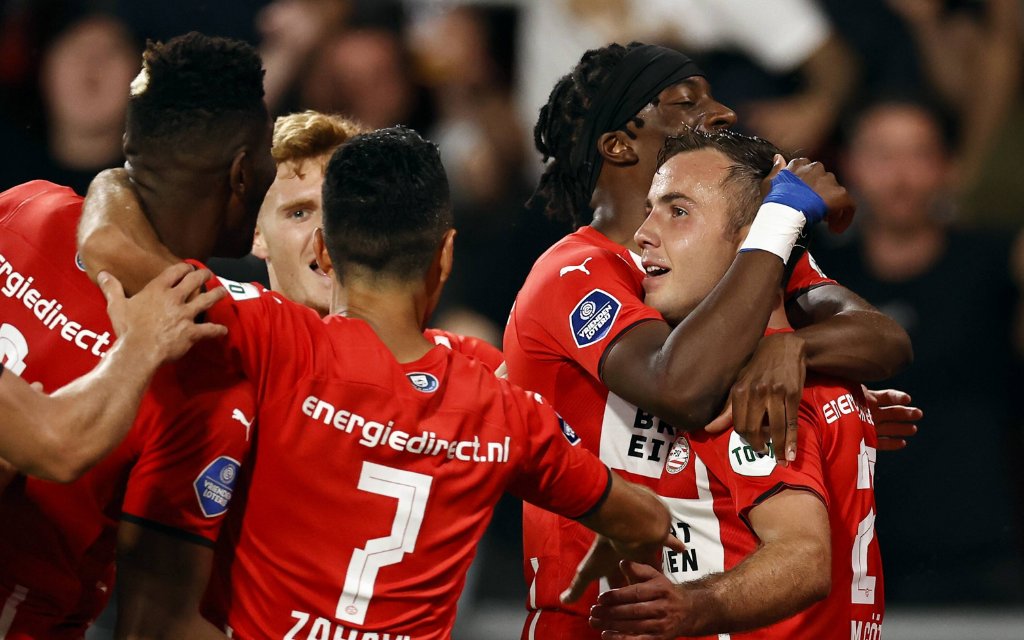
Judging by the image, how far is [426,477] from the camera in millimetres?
2738

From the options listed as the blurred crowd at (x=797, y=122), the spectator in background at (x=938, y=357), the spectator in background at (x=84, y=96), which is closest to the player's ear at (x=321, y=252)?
the blurred crowd at (x=797, y=122)

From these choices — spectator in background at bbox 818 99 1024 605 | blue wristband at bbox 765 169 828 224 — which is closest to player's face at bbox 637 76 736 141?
blue wristband at bbox 765 169 828 224

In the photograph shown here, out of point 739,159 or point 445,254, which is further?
point 739,159

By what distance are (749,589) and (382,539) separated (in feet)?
2.79

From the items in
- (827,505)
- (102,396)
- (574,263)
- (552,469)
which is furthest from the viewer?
(574,263)

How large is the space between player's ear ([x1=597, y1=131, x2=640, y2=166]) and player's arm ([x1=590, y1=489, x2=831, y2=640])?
1.20m

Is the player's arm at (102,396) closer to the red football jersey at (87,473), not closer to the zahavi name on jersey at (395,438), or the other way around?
the red football jersey at (87,473)

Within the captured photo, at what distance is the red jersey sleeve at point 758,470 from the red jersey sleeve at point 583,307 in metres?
0.36

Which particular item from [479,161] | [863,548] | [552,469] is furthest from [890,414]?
[479,161]

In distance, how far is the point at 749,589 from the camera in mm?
2932

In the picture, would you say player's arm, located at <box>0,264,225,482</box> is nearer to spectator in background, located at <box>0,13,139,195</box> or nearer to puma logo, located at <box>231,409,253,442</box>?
puma logo, located at <box>231,409,253,442</box>

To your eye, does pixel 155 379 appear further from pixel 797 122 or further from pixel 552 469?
pixel 797 122

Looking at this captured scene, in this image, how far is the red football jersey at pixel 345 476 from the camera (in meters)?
2.65

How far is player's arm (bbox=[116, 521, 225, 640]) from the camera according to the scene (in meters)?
2.57
